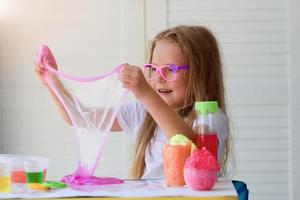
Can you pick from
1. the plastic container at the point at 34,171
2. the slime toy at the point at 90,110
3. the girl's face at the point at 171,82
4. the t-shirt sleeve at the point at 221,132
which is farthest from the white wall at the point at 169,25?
the plastic container at the point at 34,171

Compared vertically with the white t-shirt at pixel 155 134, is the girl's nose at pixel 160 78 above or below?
above

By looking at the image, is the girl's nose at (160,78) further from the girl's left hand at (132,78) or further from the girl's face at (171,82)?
the girl's left hand at (132,78)

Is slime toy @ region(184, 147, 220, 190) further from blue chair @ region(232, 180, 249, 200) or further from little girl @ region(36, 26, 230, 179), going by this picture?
little girl @ region(36, 26, 230, 179)

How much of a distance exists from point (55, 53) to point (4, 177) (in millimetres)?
1504

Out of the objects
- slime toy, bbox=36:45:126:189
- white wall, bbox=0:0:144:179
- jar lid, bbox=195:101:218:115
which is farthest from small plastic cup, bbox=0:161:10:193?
white wall, bbox=0:0:144:179

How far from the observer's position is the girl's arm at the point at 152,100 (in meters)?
1.19

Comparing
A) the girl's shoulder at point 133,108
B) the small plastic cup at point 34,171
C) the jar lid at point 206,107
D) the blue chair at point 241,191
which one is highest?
the jar lid at point 206,107

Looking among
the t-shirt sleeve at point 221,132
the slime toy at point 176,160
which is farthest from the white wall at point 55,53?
the slime toy at point 176,160

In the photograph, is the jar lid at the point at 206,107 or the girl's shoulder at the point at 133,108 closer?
the jar lid at the point at 206,107

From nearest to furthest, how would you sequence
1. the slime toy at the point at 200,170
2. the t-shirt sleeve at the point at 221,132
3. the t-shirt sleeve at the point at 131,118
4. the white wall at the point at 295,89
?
the slime toy at the point at 200,170
the t-shirt sleeve at the point at 221,132
the t-shirt sleeve at the point at 131,118
the white wall at the point at 295,89

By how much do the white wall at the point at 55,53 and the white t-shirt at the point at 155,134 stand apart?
2.81 ft

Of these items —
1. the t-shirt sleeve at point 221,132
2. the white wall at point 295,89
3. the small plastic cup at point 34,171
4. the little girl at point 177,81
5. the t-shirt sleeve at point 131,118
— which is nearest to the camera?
the small plastic cup at point 34,171

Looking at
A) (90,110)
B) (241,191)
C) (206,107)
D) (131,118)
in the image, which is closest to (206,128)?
(206,107)

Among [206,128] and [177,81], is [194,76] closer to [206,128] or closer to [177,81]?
[177,81]
